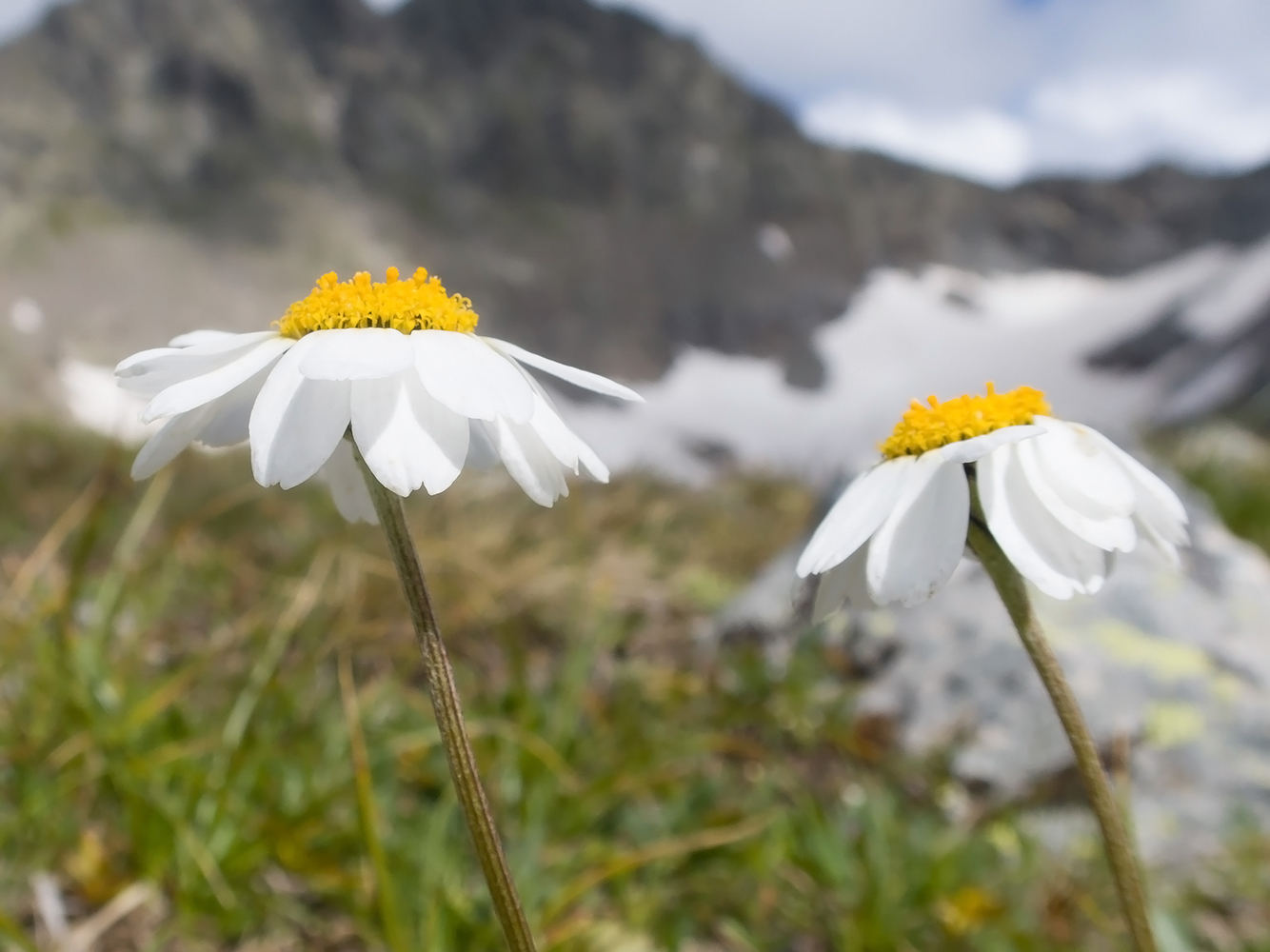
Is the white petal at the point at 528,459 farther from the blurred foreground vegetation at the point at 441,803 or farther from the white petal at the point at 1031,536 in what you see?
the blurred foreground vegetation at the point at 441,803

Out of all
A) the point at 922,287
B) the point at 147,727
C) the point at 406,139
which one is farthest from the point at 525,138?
the point at 147,727

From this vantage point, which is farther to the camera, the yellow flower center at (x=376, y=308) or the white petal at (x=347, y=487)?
the white petal at (x=347, y=487)

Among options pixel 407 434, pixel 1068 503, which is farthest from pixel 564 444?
pixel 1068 503

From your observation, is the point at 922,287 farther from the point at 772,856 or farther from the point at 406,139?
the point at 772,856

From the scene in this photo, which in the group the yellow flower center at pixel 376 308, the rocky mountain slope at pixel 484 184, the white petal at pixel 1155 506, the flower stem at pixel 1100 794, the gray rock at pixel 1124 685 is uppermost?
the rocky mountain slope at pixel 484 184

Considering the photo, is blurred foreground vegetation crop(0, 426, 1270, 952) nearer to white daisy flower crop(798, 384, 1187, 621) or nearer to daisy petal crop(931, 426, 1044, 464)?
white daisy flower crop(798, 384, 1187, 621)

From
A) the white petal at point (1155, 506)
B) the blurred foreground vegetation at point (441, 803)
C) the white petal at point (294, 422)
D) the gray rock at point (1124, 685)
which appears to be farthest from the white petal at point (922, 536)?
the gray rock at point (1124, 685)

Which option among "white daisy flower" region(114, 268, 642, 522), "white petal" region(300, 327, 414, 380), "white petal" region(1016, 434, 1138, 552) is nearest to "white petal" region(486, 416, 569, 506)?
"white daisy flower" region(114, 268, 642, 522)
